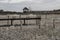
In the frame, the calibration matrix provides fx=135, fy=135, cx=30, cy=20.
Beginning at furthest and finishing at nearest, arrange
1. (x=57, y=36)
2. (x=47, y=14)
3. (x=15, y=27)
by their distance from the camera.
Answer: (x=47, y=14) < (x=15, y=27) < (x=57, y=36)

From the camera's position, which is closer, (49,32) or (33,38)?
(33,38)

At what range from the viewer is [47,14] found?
33.3ft

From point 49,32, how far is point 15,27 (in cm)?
176

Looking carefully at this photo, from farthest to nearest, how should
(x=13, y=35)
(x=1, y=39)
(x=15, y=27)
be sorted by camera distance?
1. (x=15, y=27)
2. (x=13, y=35)
3. (x=1, y=39)

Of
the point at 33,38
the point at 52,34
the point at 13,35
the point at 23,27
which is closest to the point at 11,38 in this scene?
the point at 13,35


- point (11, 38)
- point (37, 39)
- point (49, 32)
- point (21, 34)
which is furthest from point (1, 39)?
point (49, 32)

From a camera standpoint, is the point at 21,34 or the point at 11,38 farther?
the point at 21,34

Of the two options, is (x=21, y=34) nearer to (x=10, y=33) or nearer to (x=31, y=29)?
(x=10, y=33)

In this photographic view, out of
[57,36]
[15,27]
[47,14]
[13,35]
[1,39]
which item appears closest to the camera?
[1,39]

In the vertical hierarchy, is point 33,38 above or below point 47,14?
below

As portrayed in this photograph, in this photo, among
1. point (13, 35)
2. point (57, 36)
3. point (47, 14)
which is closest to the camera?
point (13, 35)

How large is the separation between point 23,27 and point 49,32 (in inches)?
53.9

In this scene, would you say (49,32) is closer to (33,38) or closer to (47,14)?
(33,38)

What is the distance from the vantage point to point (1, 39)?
Answer: 5605 mm
